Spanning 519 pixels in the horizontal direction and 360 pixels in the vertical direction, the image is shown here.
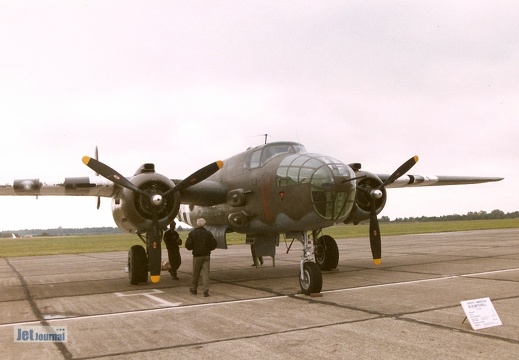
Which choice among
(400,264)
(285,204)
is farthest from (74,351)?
(400,264)

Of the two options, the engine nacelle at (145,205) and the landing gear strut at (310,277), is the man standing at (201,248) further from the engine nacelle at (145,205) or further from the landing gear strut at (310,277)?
the landing gear strut at (310,277)

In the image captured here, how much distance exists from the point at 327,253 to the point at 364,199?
2.18 metres

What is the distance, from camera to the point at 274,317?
331 inches

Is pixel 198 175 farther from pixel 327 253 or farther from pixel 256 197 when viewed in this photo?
pixel 327 253

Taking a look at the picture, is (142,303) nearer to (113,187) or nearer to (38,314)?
(38,314)

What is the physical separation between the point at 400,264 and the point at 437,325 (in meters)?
9.85

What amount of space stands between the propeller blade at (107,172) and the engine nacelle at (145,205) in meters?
0.38

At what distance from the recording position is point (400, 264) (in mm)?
16891

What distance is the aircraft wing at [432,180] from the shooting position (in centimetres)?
1827

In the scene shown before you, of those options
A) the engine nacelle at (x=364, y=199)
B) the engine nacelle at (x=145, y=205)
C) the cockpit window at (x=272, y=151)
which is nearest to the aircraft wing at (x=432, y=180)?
the engine nacelle at (x=364, y=199)

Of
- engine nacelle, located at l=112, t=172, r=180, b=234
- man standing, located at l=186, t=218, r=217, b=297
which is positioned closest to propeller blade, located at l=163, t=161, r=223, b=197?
engine nacelle, located at l=112, t=172, r=180, b=234

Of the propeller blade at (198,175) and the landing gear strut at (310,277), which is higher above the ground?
the propeller blade at (198,175)

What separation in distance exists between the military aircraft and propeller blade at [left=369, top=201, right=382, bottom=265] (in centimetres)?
3

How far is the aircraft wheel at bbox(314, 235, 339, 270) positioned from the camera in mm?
15789
